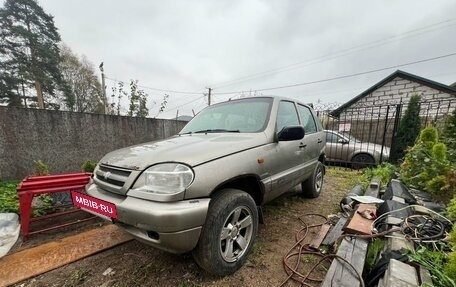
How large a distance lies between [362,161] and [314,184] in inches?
174

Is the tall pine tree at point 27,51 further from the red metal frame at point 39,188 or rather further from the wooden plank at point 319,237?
the wooden plank at point 319,237

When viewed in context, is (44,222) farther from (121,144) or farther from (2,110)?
(121,144)

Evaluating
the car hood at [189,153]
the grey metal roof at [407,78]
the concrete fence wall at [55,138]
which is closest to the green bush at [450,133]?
the car hood at [189,153]

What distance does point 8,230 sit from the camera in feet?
9.02

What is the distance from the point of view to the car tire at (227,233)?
1802 millimetres

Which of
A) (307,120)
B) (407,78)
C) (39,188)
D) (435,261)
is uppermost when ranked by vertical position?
(407,78)

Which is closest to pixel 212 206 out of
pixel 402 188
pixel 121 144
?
pixel 402 188

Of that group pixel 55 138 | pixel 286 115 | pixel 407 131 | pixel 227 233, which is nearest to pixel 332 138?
pixel 407 131

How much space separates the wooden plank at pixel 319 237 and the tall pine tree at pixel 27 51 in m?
21.5

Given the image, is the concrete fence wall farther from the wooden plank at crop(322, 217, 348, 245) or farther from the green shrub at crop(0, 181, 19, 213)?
the wooden plank at crop(322, 217, 348, 245)

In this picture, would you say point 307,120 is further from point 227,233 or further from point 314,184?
point 227,233

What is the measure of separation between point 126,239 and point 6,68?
20985 millimetres

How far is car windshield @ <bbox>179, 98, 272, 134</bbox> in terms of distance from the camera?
2.68 meters

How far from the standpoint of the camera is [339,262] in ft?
6.18
